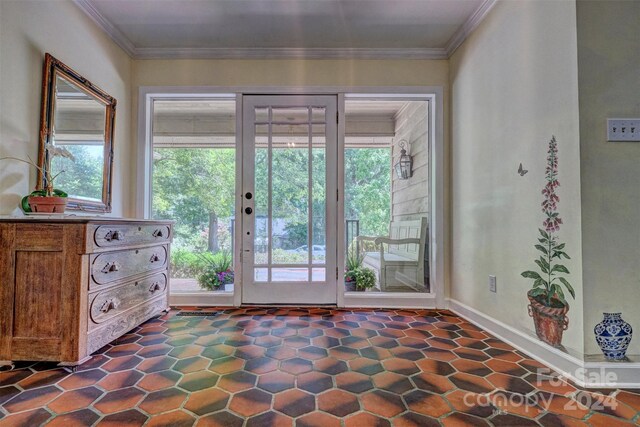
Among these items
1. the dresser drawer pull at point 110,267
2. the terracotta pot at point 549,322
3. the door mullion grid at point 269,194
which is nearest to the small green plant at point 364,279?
the door mullion grid at point 269,194

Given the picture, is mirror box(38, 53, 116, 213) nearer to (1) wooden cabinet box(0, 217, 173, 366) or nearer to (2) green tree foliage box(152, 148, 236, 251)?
(1) wooden cabinet box(0, 217, 173, 366)

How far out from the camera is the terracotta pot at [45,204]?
1747 mm

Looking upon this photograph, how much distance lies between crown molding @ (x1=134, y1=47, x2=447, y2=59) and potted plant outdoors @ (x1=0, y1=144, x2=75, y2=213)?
4.74 ft

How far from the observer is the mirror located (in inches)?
78.2

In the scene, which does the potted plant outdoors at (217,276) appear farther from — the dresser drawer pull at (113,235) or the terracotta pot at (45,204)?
the terracotta pot at (45,204)

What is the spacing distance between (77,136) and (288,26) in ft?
6.00

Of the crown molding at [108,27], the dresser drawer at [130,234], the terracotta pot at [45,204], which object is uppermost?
the crown molding at [108,27]

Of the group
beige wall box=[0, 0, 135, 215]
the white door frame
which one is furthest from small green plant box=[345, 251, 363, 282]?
beige wall box=[0, 0, 135, 215]

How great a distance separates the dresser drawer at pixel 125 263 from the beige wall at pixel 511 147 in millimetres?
2522

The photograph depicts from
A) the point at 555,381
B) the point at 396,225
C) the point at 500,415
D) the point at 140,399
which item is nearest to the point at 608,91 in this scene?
the point at 555,381

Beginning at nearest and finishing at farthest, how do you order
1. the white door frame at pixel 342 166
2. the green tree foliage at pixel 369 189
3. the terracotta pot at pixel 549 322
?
the terracotta pot at pixel 549 322, the white door frame at pixel 342 166, the green tree foliage at pixel 369 189

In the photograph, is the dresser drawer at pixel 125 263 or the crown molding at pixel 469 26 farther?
the crown molding at pixel 469 26

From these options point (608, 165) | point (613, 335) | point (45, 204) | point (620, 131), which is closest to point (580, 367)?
point (613, 335)

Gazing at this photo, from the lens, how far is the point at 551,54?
1714 millimetres
